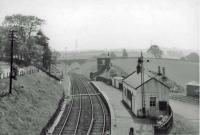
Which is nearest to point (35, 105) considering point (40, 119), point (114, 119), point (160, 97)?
point (40, 119)

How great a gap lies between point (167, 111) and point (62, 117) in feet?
42.9

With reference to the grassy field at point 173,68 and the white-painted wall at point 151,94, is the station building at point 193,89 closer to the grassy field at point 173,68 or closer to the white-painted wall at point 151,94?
the white-painted wall at point 151,94

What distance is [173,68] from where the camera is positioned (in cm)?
10344

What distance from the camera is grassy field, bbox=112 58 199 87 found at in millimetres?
88125

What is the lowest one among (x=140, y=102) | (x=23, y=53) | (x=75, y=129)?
(x=75, y=129)

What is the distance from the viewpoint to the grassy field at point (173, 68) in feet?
289

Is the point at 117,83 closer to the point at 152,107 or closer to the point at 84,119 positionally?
the point at 152,107

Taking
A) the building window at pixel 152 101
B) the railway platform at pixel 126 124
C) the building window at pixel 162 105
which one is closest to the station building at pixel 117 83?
the railway platform at pixel 126 124

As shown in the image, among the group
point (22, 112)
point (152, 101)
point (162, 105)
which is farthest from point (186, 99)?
point (22, 112)

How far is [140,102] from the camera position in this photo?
1156 inches

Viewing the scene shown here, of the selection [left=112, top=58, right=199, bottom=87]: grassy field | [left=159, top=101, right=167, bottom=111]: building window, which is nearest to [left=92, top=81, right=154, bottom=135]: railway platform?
[left=159, top=101, right=167, bottom=111]: building window

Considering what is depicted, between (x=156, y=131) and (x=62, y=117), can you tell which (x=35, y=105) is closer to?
(x=62, y=117)

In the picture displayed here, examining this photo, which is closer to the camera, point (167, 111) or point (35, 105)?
point (35, 105)

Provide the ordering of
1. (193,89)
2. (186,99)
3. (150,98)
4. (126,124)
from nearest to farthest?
(126,124) → (150,98) → (186,99) → (193,89)
